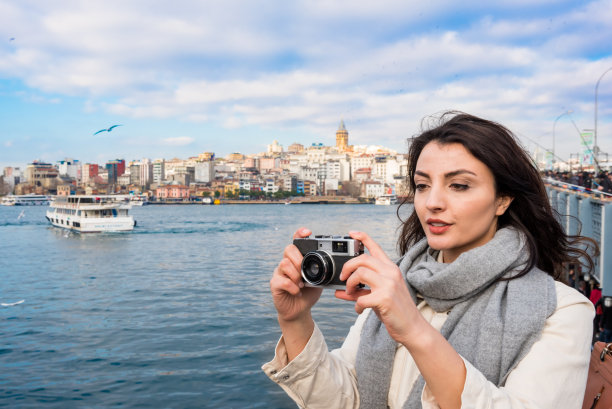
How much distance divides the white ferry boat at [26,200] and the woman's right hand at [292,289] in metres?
87.7

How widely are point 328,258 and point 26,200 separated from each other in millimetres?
91163

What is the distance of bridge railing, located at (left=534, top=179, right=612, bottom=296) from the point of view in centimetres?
799

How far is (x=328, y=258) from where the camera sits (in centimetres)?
108

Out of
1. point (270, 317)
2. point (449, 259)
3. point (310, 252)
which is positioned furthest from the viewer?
point (270, 317)

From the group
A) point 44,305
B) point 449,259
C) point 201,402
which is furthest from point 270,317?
point 449,259

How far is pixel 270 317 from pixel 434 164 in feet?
28.7

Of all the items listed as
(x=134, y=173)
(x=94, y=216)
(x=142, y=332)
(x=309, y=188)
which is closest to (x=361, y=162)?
(x=309, y=188)

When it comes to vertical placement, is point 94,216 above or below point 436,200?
below

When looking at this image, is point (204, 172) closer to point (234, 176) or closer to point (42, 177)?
point (234, 176)

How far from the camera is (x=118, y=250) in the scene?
70.8 ft

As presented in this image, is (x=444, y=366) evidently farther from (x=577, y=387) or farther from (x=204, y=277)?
(x=204, y=277)

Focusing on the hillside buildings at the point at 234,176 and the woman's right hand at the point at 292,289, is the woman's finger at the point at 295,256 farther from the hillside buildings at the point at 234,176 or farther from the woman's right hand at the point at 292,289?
the hillside buildings at the point at 234,176

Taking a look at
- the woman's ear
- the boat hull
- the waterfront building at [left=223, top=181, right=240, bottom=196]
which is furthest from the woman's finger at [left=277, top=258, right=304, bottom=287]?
the waterfront building at [left=223, top=181, right=240, bottom=196]

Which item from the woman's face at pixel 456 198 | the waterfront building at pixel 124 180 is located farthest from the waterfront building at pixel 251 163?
the woman's face at pixel 456 198
